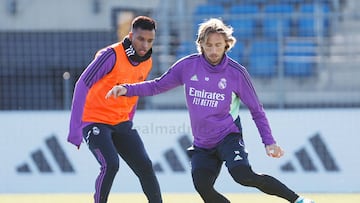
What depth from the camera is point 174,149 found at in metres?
11.2

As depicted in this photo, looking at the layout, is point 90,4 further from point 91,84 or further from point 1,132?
point 91,84

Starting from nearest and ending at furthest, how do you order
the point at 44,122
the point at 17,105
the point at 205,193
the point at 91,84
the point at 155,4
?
the point at 205,193 → the point at 91,84 → the point at 44,122 → the point at 17,105 → the point at 155,4

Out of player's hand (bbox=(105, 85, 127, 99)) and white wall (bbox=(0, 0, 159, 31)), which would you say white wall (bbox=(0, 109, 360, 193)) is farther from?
player's hand (bbox=(105, 85, 127, 99))

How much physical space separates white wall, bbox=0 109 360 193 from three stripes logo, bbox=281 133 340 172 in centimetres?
3

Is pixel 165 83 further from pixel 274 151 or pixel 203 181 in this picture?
pixel 274 151

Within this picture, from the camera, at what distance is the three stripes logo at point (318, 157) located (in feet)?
36.5

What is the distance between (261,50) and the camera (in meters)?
12.8

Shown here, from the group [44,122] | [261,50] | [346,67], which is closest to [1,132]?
[44,122]

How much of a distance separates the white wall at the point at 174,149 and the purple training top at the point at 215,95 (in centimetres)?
427

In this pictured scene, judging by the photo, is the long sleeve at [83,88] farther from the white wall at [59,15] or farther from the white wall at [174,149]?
the white wall at [59,15]

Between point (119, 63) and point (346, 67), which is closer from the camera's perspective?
point (119, 63)

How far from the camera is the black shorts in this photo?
6.68 metres

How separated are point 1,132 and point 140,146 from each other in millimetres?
4326

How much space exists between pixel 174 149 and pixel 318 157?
1.73 meters
